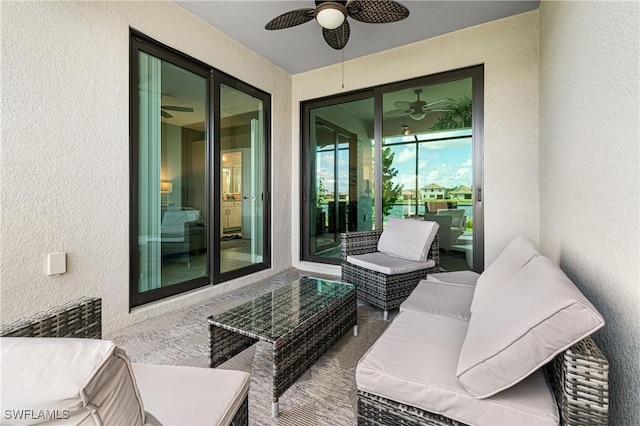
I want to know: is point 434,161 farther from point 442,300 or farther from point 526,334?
point 526,334

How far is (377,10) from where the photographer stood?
2.22 meters

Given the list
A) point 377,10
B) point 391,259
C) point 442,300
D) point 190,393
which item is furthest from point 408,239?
point 190,393

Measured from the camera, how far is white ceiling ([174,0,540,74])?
2.70m

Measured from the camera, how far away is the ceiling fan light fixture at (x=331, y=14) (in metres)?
2.20

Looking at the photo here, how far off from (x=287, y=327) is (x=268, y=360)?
49 cm

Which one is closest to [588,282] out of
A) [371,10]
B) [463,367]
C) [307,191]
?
[463,367]

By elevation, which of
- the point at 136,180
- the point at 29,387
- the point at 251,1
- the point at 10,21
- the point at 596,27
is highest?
the point at 251,1

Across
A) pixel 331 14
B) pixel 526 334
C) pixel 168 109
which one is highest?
pixel 331 14

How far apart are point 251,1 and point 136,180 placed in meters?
1.88

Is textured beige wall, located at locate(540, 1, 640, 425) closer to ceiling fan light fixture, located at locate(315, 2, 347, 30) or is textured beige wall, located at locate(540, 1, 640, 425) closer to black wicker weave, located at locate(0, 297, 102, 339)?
ceiling fan light fixture, located at locate(315, 2, 347, 30)

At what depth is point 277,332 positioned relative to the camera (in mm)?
1438

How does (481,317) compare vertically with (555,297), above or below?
below

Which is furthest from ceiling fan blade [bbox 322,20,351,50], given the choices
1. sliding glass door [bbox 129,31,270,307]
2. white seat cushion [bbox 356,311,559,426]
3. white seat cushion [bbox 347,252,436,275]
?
white seat cushion [bbox 356,311,559,426]

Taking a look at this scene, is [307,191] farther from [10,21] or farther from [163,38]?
[10,21]
